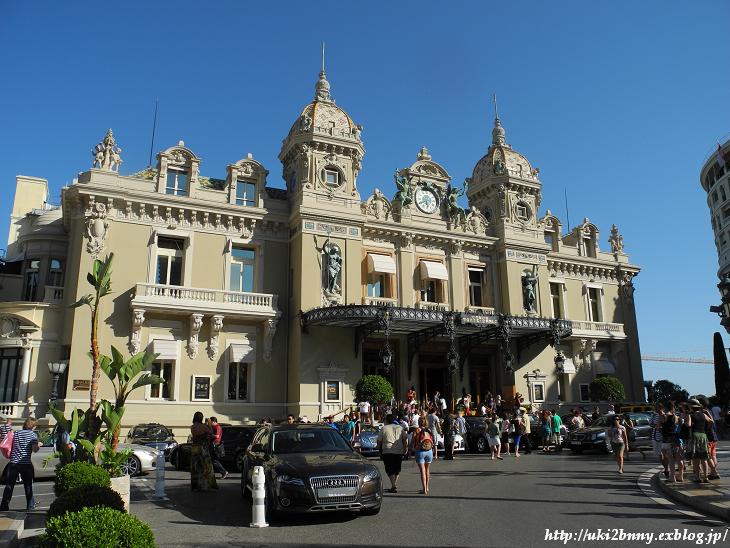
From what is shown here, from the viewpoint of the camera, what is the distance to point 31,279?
2800cm

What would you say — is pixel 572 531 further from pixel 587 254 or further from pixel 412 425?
pixel 587 254

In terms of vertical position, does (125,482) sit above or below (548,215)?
below

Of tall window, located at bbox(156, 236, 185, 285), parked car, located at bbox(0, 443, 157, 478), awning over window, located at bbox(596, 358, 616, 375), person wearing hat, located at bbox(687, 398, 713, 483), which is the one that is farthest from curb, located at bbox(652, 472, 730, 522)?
awning over window, located at bbox(596, 358, 616, 375)

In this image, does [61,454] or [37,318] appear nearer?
[61,454]

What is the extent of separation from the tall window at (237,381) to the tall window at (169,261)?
4.67 meters

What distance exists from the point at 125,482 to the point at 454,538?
19.1ft


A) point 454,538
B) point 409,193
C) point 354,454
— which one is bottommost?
point 454,538

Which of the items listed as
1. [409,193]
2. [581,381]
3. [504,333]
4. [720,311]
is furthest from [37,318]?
[581,381]

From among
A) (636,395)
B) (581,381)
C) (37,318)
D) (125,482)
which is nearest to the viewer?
(125,482)

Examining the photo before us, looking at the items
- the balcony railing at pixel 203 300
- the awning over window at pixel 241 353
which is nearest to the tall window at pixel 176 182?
the balcony railing at pixel 203 300

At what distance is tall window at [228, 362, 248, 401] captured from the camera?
26406 mm

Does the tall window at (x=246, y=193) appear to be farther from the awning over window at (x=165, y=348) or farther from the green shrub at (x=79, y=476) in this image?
the green shrub at (x=79, y=476)

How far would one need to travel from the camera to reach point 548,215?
37781 mm

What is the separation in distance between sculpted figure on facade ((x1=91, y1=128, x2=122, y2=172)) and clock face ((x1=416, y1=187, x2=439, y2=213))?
15416 millimetres
